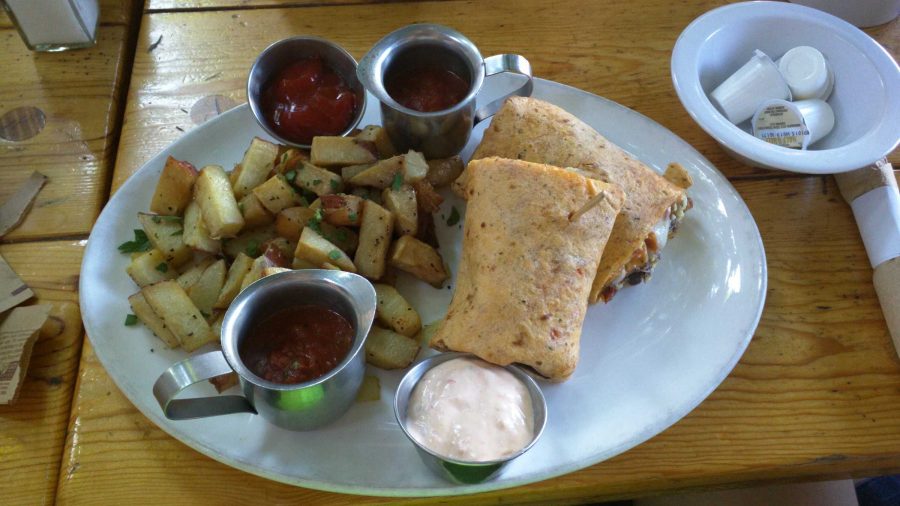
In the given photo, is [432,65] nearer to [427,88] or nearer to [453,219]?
[427,88]

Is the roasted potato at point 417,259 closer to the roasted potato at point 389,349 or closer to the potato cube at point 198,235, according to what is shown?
the roasted potato at point 389,349

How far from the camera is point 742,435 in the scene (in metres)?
1.78

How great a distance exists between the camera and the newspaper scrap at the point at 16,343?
180cm

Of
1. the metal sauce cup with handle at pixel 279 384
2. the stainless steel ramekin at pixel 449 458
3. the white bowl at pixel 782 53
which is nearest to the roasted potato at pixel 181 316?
the metal sauce cup with handle at pixel 279 384

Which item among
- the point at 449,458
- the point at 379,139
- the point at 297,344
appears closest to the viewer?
the point at 449,458

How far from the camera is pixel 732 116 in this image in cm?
233

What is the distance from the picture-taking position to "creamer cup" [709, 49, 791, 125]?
7.56 feet

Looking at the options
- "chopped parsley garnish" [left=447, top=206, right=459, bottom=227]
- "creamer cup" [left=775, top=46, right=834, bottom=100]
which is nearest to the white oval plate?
"chopped parsley garnish" [left=447, top=206, right=459, bottom=227]

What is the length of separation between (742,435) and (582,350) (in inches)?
18.6

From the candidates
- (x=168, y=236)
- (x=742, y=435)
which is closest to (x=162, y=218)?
(x=168, y=236)

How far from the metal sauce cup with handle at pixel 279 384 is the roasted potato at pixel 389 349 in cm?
12

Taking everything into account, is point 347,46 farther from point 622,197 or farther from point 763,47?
point 763,47

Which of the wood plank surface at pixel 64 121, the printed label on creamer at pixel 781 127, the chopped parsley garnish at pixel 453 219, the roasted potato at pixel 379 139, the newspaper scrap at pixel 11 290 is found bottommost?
the newspaper scrap at pixel 11 290

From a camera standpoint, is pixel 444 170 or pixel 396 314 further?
pixel 444 170
